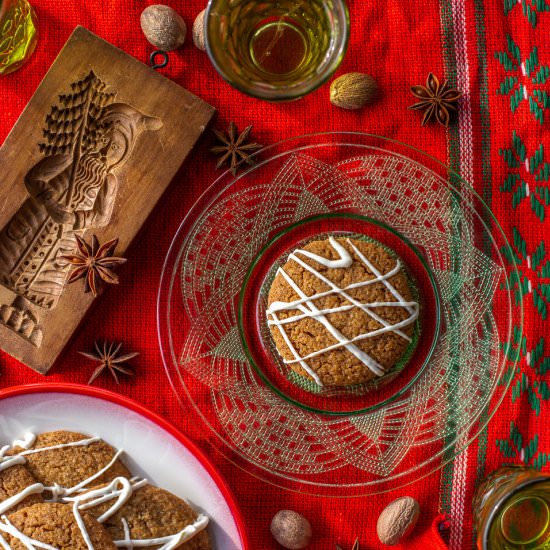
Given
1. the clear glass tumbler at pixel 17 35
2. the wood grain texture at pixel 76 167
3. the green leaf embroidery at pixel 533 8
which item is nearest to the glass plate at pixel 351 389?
the wood grain texture at pixel 76 167

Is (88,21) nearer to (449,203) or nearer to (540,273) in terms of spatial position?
(449,203)

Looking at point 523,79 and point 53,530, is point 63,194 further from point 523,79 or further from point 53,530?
point 523,79

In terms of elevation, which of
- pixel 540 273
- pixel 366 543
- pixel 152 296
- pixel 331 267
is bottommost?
pixel 366 543

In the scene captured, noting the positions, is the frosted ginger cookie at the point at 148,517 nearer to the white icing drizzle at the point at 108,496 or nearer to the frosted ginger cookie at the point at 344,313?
the white icing drizzle at the point at 108,496

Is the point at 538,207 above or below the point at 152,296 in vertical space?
above

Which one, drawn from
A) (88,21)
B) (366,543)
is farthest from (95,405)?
(88,21)

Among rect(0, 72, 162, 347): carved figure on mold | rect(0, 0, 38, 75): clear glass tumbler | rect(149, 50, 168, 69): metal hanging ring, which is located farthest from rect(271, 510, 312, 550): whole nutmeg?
rect(0, 0, 38, 75): clear glass tumbler

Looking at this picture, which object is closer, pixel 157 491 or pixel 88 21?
pixel 157 491
